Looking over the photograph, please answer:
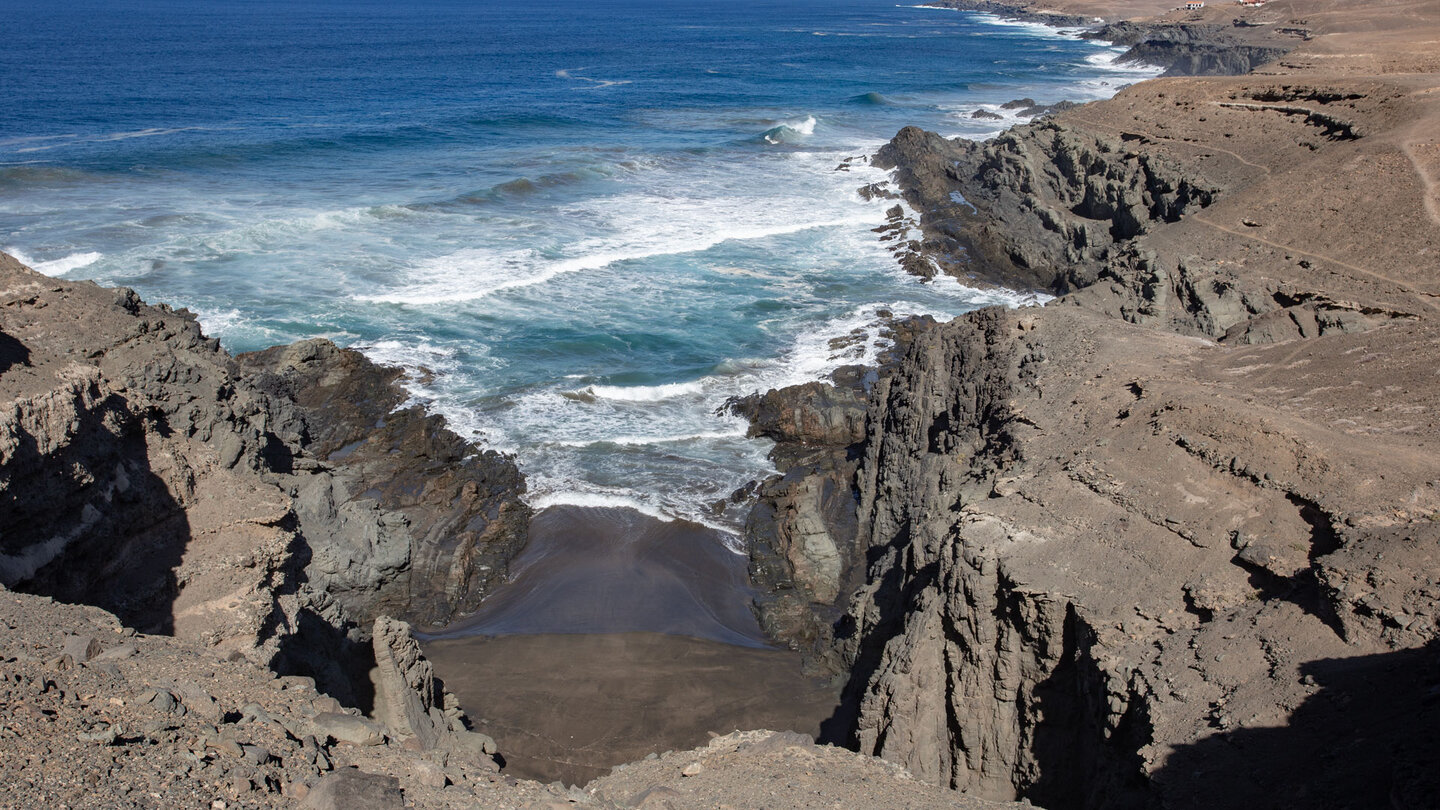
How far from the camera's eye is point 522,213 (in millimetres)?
37406

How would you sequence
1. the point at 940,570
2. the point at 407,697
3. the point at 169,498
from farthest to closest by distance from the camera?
the point at 407,697, the point at 940,570, the point at 169,498

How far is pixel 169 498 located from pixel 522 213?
29.7 metres

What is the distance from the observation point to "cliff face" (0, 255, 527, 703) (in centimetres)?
775

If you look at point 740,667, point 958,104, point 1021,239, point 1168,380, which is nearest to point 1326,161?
point 1021,239

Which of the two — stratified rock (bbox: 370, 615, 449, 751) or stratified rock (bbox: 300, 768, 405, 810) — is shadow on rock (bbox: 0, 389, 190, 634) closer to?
stratified rock (bbox: 370, 615, 449, 751)

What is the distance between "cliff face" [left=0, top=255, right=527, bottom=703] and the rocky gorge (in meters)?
0.04

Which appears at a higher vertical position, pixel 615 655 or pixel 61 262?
pixel 61 262

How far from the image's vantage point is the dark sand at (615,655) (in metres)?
12.3

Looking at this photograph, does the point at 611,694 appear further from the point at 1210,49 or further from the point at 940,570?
the point at 1210,49

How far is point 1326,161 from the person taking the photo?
2081 cm

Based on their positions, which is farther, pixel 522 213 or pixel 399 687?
pixel 522 213

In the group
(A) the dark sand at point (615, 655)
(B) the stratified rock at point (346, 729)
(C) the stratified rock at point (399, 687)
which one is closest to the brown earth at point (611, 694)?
(A) the dark sand at point (615, 655)

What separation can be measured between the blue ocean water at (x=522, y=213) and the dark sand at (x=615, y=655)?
137 centimetres

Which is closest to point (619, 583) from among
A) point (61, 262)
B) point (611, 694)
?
point (611, 694)
